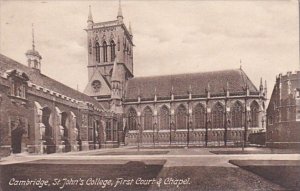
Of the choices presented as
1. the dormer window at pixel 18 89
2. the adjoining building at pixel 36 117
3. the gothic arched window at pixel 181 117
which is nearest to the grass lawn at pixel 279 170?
the adjoining building at pixel 36 117

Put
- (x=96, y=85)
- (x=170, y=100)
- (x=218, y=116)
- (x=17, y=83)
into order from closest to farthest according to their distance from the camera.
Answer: (x=17, y=83) → (x=218, y=116) → (x=170, y=100) → (x=96, y=85)

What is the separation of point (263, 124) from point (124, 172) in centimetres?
2426

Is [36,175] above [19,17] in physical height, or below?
below

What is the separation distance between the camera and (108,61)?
35781 millimetres

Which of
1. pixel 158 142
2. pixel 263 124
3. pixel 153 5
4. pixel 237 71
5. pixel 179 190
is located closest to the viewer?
pixel 179 190

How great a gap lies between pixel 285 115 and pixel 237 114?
14.5 metres

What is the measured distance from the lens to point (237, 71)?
115ft

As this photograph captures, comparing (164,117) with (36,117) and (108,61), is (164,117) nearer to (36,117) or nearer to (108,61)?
(108,61)

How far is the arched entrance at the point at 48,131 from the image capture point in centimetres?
1606

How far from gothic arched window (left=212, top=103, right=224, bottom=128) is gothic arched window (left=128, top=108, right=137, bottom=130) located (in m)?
9.30

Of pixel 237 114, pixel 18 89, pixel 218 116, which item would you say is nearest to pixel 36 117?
pixel 18 89

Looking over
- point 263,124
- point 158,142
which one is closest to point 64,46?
point 158,142

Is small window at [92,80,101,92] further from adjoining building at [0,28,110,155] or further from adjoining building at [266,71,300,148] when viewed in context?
adjoining building at [266,71,300,148]

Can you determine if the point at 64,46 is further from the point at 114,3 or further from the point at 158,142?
the point at 158,142
